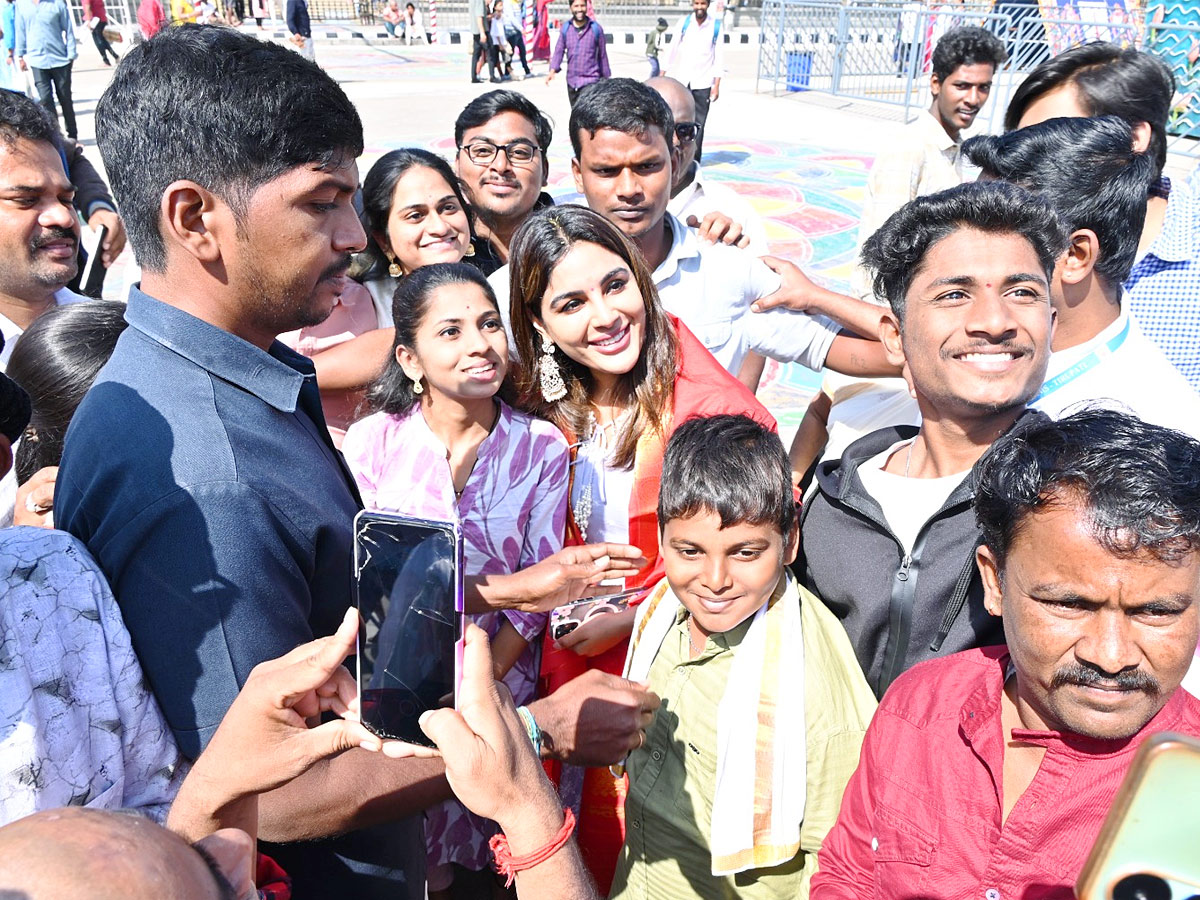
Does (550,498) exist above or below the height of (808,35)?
below

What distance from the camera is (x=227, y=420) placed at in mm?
1516

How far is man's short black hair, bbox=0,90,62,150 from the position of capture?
3.08 metres

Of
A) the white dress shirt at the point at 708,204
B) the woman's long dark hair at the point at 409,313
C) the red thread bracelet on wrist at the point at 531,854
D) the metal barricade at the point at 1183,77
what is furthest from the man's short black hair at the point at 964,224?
the metal barricade at the point at 1183,77

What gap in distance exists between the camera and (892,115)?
14.6 meters

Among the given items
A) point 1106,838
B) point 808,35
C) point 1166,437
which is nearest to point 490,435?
point 1166,437

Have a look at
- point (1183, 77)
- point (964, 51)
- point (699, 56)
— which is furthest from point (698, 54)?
point (1183, 77)

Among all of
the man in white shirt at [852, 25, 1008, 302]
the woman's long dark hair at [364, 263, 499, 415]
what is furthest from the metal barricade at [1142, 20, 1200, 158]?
the woman's long dark hair at [364, 263, 499, 415]

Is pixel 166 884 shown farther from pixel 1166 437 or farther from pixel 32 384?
pixel 32 384

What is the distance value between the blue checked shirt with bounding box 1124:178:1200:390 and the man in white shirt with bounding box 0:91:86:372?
3.72m

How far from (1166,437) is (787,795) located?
0.98 meters

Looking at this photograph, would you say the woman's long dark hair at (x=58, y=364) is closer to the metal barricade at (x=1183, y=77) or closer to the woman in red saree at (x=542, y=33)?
the metal barricade at (x=1183, y=77)

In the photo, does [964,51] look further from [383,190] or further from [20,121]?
[20,121]

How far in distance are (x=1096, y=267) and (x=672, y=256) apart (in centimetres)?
142

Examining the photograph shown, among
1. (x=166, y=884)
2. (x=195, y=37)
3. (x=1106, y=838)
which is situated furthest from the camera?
(x=195, y=37)
